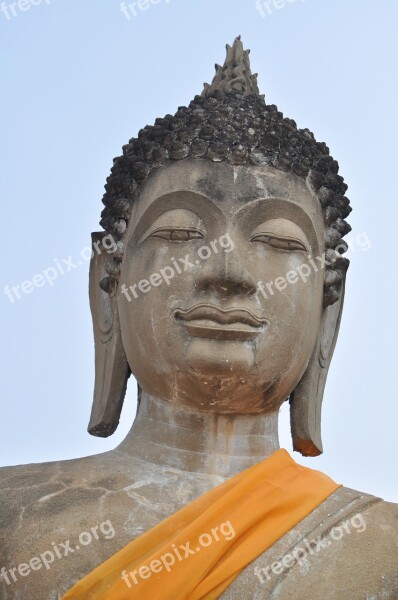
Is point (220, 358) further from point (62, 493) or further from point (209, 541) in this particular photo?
point (62, 493)

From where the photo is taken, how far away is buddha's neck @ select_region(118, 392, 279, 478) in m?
7.62

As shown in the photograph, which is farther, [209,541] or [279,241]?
[279,241]

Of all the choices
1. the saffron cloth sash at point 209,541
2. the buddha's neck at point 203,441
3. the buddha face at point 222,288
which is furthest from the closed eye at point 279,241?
the saffron cloth sash at point 209,541

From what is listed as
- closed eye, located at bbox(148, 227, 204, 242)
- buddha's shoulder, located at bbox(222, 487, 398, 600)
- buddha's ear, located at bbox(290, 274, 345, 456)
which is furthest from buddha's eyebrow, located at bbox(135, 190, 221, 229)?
buddha's shoulder, located at bbox(222, 487, 398, 600)

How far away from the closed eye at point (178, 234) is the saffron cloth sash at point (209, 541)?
164 centimetres

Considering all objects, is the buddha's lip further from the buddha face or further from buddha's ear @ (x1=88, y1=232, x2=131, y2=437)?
buddha's ear @ (x1=88, y1=232, x2=131, y2=437)

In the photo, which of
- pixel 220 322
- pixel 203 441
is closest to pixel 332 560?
pixel 203 441

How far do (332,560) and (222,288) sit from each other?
1936mm

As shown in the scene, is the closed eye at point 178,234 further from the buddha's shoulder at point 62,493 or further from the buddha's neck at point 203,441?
the buddha's shoulder at point 62,493

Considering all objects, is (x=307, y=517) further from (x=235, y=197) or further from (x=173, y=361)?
(x=235, y=197)

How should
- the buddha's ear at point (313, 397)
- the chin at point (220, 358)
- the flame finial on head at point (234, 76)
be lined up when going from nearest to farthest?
the chin at point (220, 358) → the buddha's ear at point (313, 397) → the flame finial on head at point (234, 76)

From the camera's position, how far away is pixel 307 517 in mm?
7051

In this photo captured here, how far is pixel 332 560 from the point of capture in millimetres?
6770

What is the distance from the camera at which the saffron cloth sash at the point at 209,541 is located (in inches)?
257
